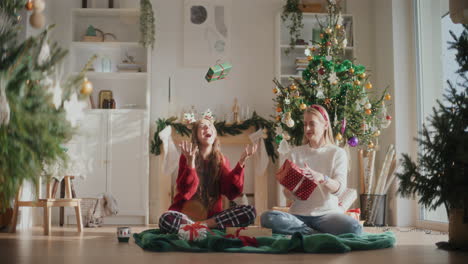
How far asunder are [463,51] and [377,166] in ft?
11.7

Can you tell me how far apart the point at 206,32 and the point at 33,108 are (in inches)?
202

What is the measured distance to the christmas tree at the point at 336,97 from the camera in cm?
426

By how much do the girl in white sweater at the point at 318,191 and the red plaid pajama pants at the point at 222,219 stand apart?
0.11 metres

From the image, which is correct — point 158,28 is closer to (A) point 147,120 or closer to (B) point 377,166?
(A) point 147,120

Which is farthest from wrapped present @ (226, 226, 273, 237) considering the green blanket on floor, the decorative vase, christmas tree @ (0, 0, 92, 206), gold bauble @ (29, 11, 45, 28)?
gold bauble @ (29, 11, 45, 28)

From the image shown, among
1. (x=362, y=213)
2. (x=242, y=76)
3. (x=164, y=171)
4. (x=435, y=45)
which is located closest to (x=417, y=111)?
(x=435, y=45)

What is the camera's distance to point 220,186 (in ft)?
11.8

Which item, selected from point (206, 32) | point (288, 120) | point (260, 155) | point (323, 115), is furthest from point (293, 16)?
point (323, 115)

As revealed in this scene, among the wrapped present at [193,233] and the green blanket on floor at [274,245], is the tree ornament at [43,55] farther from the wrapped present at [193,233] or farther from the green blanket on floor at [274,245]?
the wrapped present at [193,233]

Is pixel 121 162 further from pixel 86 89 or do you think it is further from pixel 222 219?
pixel 86 89

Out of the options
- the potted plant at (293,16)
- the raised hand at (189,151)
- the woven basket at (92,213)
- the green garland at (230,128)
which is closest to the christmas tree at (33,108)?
the raised hand at (189,151)

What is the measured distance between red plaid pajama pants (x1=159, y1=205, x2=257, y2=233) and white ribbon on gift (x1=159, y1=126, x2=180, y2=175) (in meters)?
2.45

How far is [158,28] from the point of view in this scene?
251 inches

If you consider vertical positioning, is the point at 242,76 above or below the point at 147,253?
above
